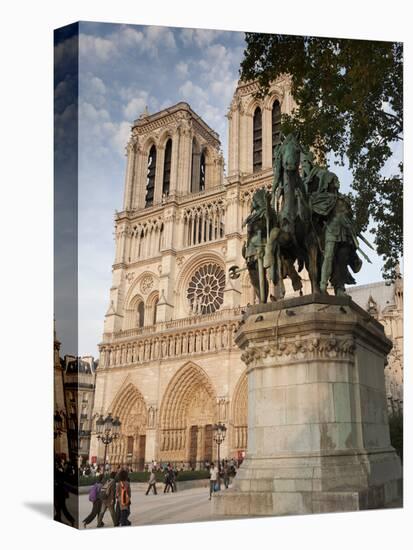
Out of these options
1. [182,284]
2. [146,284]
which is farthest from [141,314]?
[182,284]

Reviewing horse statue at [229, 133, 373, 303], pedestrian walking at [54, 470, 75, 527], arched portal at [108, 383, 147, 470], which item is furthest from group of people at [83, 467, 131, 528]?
arched portal at [108, 383, 147, 470]

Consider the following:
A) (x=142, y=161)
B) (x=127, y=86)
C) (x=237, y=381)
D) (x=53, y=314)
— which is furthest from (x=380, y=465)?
(x=142, y=161)

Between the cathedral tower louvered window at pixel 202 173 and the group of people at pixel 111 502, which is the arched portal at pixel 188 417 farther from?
the group of people at pixel 111 502

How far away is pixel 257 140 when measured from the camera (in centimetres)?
2778

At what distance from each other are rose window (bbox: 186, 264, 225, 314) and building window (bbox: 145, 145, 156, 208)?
5.15 meters

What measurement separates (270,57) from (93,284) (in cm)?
477

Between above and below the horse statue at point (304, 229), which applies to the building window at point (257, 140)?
above

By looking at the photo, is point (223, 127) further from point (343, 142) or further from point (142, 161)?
point (343, 142)

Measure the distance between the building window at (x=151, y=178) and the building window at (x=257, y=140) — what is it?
5581 millimetres

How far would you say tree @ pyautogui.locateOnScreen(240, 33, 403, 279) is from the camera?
956cm

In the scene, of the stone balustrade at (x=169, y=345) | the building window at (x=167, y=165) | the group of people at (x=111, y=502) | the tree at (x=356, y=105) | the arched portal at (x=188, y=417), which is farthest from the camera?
the building window at (x=167, y=165)

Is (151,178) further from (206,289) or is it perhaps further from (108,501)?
(108,501)

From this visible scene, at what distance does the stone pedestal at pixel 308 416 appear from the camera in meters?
5.95

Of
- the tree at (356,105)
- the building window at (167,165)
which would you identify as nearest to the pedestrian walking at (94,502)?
the tree at (356,105)
